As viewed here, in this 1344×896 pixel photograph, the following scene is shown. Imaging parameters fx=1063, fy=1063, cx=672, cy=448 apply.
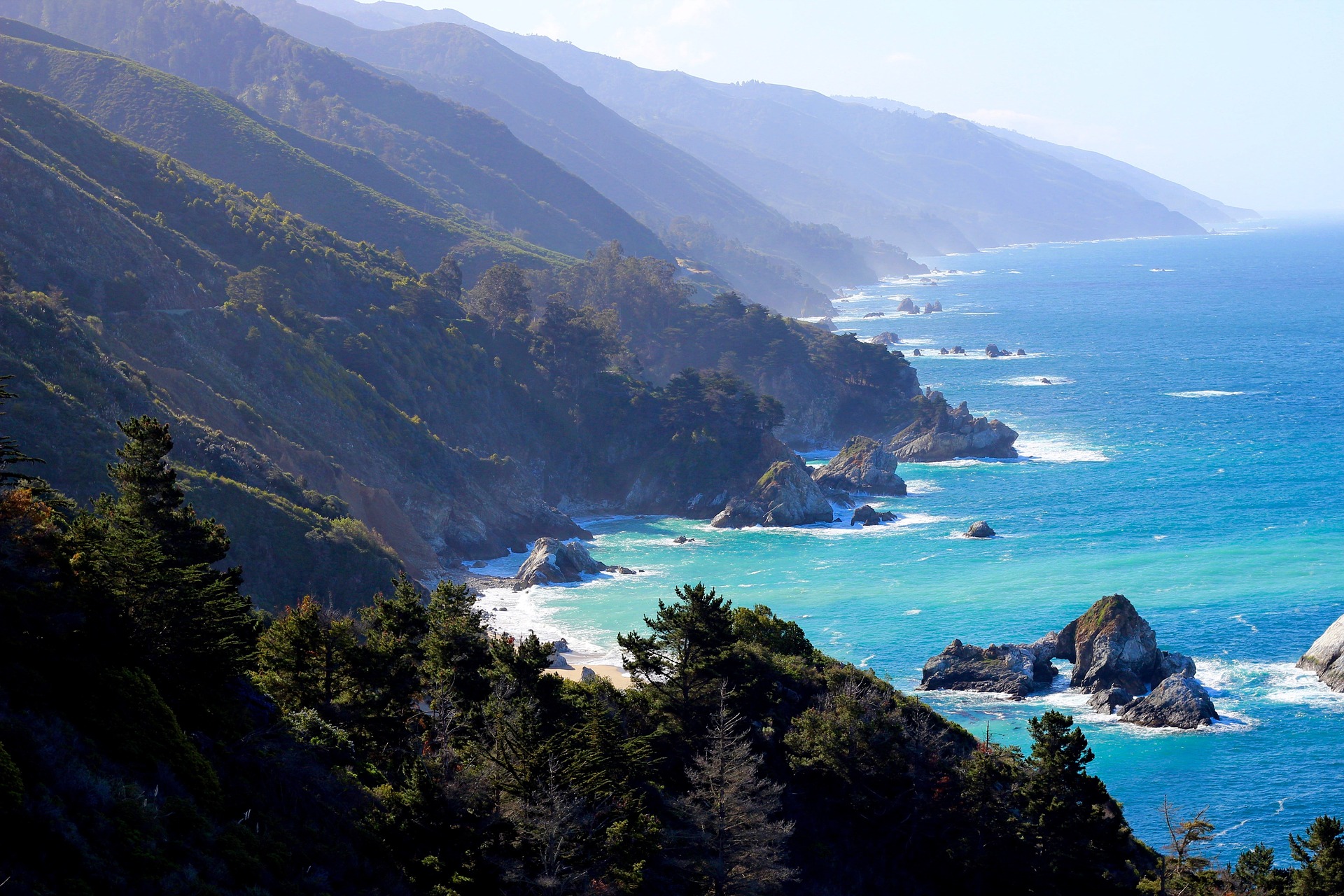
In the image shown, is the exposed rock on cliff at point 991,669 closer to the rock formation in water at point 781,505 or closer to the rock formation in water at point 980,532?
the rock formation in water at point 980,532

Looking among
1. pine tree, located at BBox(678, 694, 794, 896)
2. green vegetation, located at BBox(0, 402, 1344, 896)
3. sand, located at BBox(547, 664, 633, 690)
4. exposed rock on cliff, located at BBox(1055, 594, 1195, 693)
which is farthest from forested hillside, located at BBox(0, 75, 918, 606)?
exposed rock on cliff, located at BBox(1055, 594, 1195, 693)

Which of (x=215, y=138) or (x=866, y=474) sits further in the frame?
(x=215, y=138)

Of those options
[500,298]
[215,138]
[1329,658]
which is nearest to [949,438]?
[500,298]

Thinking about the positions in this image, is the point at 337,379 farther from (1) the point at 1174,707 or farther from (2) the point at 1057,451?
(2) the point at 1057,451

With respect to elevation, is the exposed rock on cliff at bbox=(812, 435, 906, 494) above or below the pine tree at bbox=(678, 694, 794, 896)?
above

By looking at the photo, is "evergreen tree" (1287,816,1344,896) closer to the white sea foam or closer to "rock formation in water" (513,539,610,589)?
"rock formation in water" (513,539,610,589)

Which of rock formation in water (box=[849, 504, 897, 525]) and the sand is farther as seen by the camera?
rock formation in water (box=[849, 504, 897, 525])

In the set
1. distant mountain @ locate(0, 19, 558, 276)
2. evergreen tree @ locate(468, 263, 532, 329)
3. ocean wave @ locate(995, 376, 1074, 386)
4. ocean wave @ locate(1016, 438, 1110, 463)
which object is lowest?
ocean wave @ locate(1016, 438, 1110, 463)

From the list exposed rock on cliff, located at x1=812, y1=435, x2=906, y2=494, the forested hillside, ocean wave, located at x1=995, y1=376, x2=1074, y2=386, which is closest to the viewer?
the forested hillside
